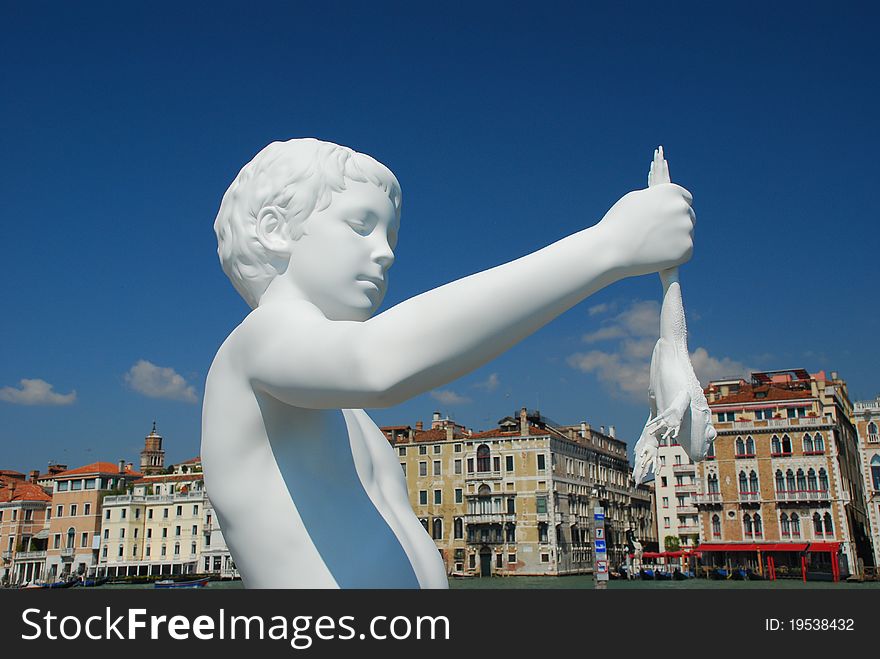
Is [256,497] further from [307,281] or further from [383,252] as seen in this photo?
[383,252]

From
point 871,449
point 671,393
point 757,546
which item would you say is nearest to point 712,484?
point 757,546

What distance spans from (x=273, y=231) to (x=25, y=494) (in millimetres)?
75317

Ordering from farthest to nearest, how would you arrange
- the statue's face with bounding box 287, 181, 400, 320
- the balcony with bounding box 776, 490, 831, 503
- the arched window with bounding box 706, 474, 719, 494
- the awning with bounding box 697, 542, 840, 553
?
the arched window with bounding box 706, 474, 719, 494 < the balcony with bounding box 776, 490, 831, 503 < the awning with bounding box 697, 542, 840, 553 < the statue's face with bounding box 287, 181, 400, 320

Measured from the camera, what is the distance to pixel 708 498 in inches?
1802

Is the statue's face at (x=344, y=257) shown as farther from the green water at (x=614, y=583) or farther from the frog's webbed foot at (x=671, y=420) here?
the green water at (x=614, y=583)

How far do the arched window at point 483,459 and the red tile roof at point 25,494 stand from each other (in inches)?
1544

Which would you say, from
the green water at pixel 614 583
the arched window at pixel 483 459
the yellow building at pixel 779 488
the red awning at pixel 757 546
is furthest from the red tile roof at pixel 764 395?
the arched window at pixel 483 459

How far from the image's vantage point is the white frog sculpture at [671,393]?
1832 mm

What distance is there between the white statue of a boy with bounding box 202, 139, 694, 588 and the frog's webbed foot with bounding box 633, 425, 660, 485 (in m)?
0.38

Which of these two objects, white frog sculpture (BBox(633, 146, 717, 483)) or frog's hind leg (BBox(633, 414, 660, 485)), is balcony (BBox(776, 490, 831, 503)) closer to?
white frog sculpture (BBox(633, 146, 717, 483))

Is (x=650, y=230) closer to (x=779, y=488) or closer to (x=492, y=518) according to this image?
(x=779, y=488)

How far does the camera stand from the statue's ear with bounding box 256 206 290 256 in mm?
2170

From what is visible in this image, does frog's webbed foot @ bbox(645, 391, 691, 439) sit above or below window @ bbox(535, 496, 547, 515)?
below

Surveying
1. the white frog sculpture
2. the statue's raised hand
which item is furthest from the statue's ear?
the white frog sculpture
